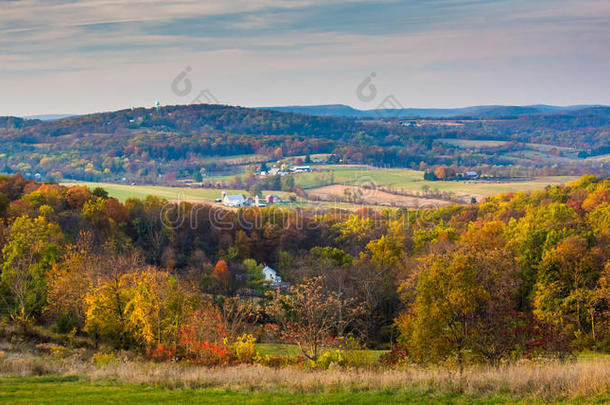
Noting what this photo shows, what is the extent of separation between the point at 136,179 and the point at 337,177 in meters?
42.3

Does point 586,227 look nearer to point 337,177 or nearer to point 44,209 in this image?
point 44,209

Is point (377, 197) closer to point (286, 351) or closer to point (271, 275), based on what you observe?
point (271, 275)

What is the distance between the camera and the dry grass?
37.9 feet

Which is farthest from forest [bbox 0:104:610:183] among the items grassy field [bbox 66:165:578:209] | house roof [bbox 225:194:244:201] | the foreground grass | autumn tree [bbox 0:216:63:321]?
the foreground grass

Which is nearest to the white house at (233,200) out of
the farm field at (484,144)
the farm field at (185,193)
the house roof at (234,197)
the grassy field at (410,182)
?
the house roof at (234,197)

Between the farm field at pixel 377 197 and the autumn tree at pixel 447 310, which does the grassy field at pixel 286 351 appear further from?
the farm field at pixel 377 197

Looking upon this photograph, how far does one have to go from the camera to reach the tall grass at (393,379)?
11.5 meters

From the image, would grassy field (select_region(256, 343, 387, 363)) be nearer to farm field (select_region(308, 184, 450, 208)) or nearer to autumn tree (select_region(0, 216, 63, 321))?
autumn tree (select_region(0, 216, 63, 321))

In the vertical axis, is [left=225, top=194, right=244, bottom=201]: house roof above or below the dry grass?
below

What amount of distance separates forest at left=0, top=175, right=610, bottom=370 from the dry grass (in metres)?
3.56

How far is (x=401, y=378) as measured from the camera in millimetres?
13164

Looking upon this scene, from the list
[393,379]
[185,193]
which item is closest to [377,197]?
[185,193]

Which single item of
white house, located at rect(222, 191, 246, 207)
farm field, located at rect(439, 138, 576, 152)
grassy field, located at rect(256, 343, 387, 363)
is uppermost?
farm field, located at rect(439, 138, 576, 152)

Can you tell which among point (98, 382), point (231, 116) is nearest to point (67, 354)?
point (98, 382)
